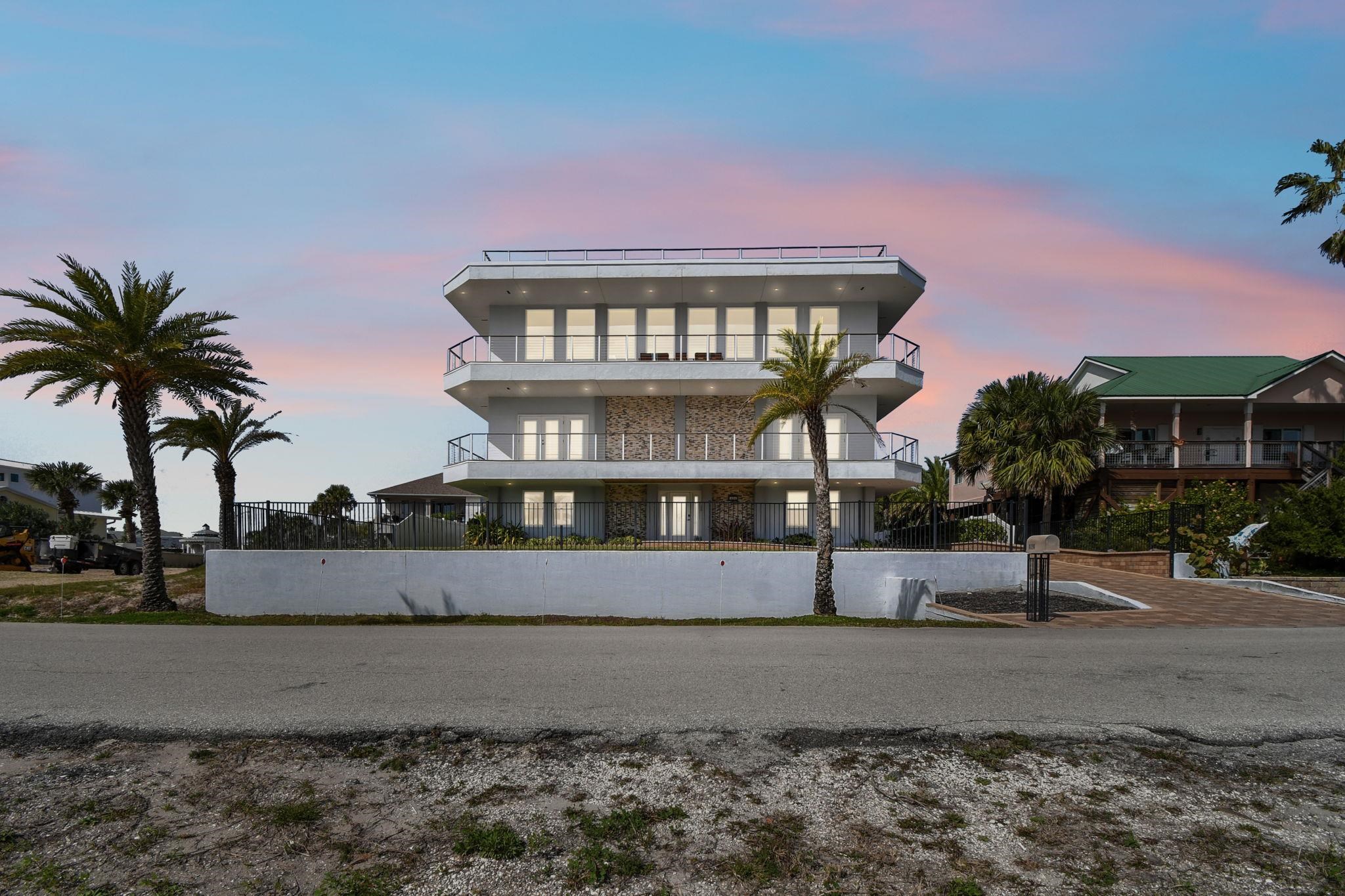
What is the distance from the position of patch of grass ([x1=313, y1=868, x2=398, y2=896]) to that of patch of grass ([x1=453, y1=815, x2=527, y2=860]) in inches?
17.3

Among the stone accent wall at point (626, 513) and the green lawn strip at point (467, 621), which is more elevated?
the stone accent wall at point (626, 513)

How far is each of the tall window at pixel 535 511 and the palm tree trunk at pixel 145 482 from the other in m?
11.6

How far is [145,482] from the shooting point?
69.4 feet

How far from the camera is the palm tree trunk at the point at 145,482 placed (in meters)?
21.1

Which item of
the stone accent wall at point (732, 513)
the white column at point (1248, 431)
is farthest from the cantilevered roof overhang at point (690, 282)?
the white column at point (1248, 431)

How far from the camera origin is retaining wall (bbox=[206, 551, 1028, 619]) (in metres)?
20.3

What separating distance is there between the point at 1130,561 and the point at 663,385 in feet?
52.5

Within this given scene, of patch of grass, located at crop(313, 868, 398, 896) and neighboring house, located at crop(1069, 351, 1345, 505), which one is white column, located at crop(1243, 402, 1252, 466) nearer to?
neighboring house, located at crop(1069, 351, 1345, 505)

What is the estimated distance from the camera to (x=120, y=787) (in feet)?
20.3

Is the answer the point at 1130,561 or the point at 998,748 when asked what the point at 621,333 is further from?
the point at 998,748

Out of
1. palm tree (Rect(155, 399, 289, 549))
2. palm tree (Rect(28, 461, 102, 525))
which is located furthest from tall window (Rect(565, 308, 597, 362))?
palm tree (Rect(28, 461, 102, 525))

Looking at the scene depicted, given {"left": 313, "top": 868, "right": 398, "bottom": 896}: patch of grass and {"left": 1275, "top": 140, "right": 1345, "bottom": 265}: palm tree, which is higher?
{"left": 1275, "top": 140, "right": 1345, "bottom": 265}: palm tree

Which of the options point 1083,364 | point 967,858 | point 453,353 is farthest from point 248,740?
point 1083,364

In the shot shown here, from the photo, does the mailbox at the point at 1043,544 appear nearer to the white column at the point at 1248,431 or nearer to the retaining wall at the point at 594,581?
the retaining wall at the point at 594,581
